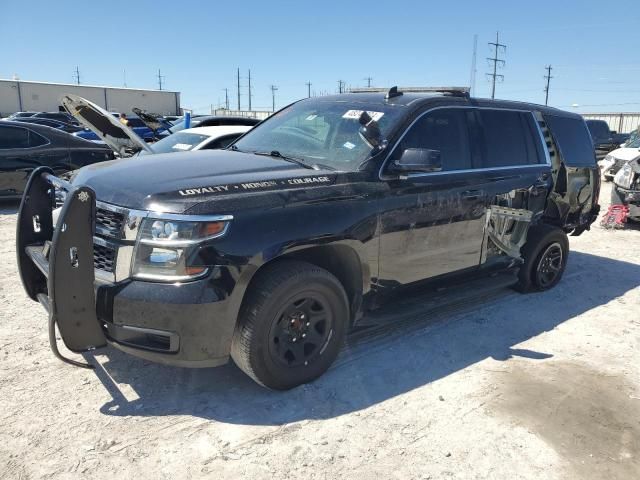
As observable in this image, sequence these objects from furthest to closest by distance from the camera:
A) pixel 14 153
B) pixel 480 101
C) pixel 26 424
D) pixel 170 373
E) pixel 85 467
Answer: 1. pixel 14 153
2. pixel 480 101
3. pixel 170 373
4. pixel 26 424
5. pixel 85 467

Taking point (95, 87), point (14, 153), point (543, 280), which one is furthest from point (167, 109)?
point (543, 280)

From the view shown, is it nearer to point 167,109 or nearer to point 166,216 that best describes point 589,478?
point 166,216

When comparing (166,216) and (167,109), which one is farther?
(167,109)

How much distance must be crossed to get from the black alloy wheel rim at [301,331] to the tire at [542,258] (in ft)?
9.50

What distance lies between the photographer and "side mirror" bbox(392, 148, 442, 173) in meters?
3.67

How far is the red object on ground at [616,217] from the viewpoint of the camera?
31.0ft

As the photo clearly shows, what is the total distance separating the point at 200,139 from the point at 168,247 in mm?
5552

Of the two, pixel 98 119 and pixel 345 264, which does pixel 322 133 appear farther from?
pixel 98 119

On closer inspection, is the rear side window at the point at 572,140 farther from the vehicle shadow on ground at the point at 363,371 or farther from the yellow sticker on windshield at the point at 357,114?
the yellow sticker on windshield at the point at 357,114

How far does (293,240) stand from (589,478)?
209 centimetres

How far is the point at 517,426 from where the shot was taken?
128 inches

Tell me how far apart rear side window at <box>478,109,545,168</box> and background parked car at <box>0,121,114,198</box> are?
7703 mm

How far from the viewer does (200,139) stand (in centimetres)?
810

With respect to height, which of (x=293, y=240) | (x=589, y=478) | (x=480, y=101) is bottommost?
(x=589, y=478)
